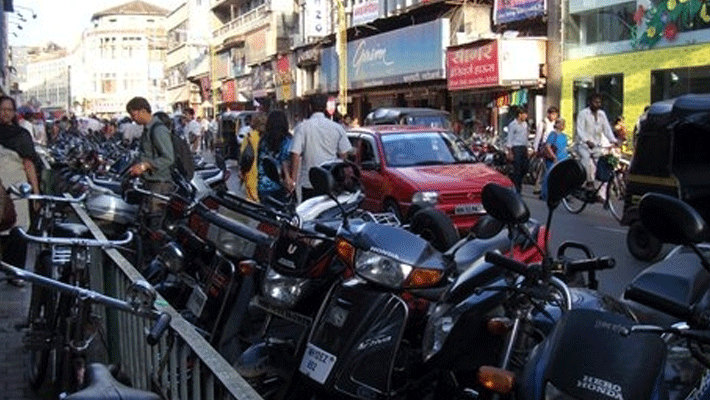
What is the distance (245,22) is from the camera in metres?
57.8

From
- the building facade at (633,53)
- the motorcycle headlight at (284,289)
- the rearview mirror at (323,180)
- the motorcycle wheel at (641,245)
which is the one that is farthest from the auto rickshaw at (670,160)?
the building facade at (633,53)

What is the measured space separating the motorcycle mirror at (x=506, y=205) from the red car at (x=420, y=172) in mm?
7843

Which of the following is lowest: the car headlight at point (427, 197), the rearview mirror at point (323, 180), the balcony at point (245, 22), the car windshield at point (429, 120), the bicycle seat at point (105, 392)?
the bicycle seat at point (105, 392)

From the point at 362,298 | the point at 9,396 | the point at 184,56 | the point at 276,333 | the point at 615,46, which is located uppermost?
the point at 184,56

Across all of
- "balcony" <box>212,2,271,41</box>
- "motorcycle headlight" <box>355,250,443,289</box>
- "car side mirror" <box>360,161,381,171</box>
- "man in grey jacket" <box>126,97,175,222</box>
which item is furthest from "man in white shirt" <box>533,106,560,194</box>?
"balcony" <box>212,2,271,41</box>

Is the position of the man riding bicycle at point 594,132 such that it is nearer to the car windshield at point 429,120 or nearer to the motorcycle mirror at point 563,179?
the car windshield at point 429,120

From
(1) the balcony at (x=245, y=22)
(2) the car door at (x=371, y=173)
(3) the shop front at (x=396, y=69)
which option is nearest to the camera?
(2) the car door at (x=371, y=173)

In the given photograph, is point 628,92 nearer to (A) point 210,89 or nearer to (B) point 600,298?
(B) point 600,298

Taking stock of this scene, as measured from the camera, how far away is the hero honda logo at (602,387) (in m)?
2.19

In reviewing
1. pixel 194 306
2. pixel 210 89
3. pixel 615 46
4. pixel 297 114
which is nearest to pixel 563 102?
pixel 615 46

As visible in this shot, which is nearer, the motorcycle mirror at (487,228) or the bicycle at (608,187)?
the motorcycle mirror at (487,228)

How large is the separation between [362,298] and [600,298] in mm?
999

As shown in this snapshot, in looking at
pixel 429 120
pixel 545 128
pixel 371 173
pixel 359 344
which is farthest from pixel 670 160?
pixel 429 120

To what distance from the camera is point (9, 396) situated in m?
5.12
